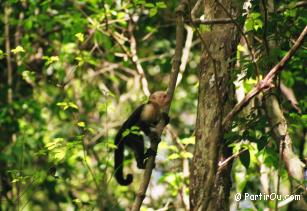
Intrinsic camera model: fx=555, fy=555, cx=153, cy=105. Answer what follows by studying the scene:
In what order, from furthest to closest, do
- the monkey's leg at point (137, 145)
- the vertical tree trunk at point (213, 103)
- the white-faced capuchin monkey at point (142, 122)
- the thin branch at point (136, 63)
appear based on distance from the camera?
the thin branch at point (136, 63) → the monkey's leg at point (137, 145) → the white-faced capuchin monkey at point (142, 122) → the vertical tree trunk at point (213, 103)

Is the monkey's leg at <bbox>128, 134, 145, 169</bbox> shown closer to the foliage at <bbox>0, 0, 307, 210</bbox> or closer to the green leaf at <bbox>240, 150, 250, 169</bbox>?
the foliage at <bbox>0, 0, 307, 210</bbox>

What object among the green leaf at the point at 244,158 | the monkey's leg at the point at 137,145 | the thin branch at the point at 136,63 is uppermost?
the thin branch at the point at 136,63

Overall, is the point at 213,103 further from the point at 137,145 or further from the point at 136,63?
the point at 136,63

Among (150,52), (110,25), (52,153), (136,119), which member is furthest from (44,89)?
(52,153)

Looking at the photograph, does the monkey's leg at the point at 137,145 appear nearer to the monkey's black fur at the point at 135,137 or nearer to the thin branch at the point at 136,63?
the monkey's black fur at the point at 135,137

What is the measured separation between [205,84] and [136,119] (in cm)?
193

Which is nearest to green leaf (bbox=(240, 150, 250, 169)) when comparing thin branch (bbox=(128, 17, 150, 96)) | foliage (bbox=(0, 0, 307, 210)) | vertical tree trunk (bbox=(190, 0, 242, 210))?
foliage (bbox=(0, 0, 307, 210))

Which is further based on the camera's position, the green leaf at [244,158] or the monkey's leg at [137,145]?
the monkey's leg at [137,145]

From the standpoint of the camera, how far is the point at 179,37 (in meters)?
3.86

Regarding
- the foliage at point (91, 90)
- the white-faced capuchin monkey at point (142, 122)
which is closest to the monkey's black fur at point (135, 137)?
the white-faced capuchin monkey at point (142, 122)

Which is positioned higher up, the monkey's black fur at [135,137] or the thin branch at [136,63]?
the thin branch at [136,63]

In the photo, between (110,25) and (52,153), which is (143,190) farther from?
(110,25)

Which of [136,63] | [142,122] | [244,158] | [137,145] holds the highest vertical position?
[136,63]

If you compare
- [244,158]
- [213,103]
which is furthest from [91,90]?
[213,103]
